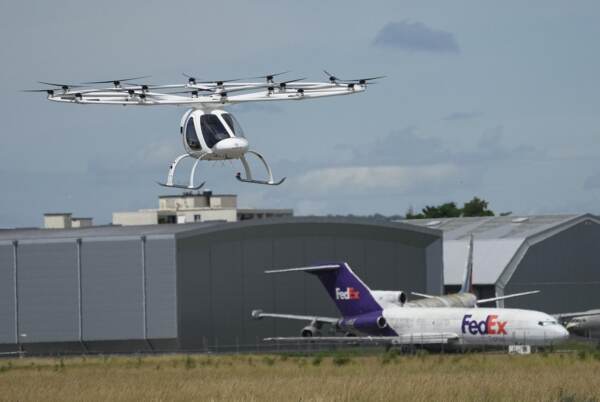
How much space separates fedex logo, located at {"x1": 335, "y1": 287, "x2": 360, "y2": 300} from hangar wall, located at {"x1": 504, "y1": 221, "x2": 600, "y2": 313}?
20.9m

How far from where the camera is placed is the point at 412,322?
71312 millimetres

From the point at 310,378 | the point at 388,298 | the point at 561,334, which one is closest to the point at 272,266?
the point at 388,298

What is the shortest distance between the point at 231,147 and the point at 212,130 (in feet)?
3.65

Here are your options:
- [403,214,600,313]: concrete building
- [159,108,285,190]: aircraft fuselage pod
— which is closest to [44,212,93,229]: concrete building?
[403,214,600,313]: concrete building

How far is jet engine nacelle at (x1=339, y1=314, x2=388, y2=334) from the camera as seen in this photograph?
7250cm

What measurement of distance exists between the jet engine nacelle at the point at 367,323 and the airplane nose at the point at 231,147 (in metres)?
25.2

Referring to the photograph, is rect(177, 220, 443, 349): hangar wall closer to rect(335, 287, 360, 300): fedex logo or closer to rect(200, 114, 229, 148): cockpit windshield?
rect(335, 287, 360, 300): fedex logo

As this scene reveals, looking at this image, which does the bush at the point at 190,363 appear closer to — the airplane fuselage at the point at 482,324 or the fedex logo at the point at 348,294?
the fedex logo at the point at 348,294

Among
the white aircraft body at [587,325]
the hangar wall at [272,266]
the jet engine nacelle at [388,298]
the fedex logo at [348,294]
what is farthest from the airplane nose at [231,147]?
the white aircraft body at [587,325]

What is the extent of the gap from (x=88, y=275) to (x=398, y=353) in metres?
18.6

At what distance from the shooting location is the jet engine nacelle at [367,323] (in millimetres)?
72500

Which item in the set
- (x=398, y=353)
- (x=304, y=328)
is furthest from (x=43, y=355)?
(x=398, y=353)

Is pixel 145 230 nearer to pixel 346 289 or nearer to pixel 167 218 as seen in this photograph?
pixel 346 289

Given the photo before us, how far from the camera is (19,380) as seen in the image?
172 ft
